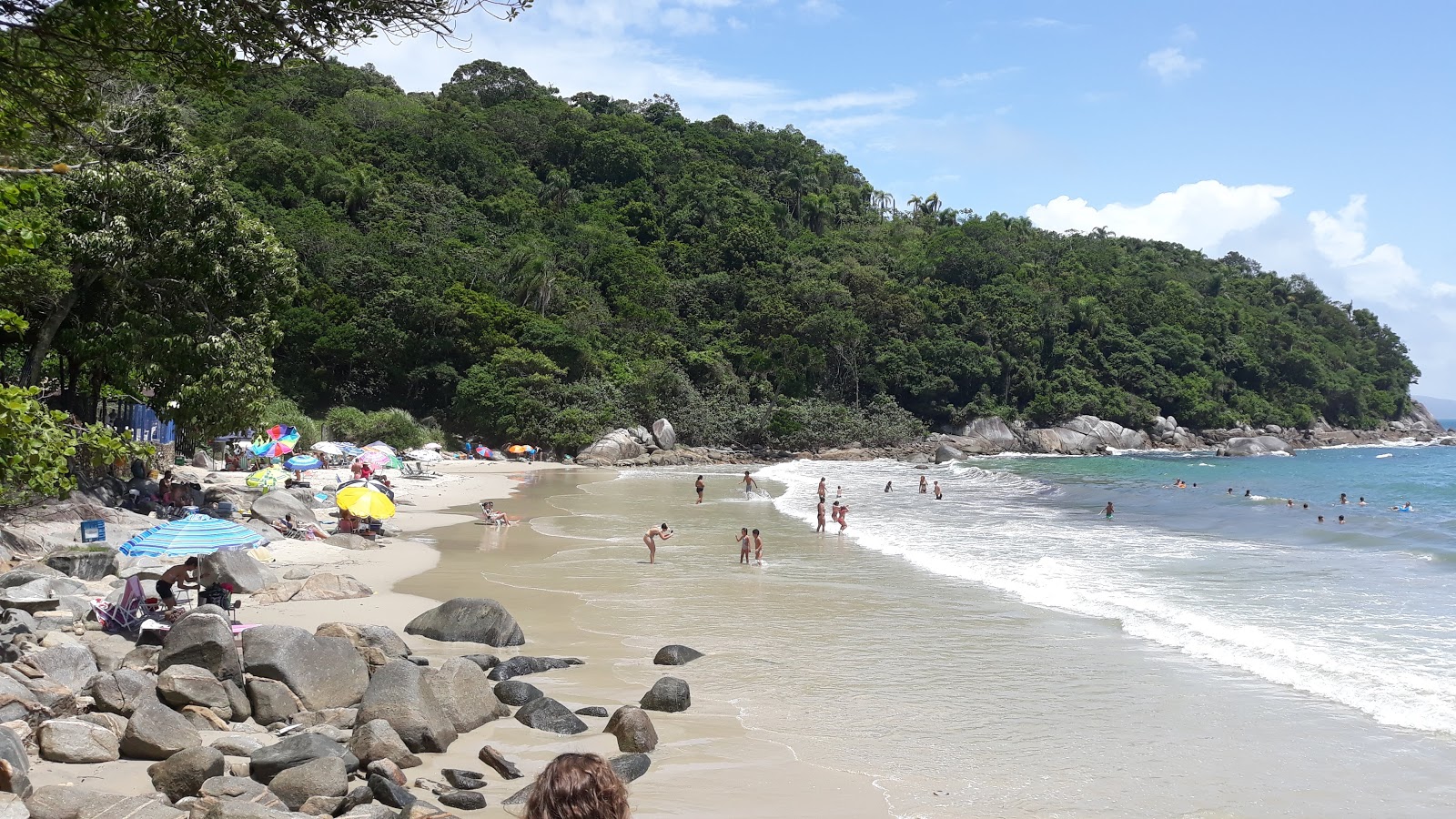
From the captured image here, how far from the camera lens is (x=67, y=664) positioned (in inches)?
297

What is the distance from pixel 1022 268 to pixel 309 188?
57.0 meters

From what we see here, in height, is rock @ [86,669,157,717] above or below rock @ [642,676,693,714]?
above

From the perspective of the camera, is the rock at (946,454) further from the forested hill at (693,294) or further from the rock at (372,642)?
the rock at (372,642)

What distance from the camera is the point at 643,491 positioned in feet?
112

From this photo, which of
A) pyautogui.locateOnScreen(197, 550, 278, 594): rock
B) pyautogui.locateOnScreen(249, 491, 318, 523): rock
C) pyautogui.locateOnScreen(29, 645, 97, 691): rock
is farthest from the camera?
pyautogui.locateOnScreen(249, 491, 318, 523): rock

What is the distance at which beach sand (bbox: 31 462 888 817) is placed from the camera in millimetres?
6727

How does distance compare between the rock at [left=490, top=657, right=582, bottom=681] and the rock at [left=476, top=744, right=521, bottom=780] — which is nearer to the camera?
the rock at [left=476, top=744, right=521, bottom=780]

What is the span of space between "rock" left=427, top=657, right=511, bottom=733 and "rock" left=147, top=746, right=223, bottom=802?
2.06 metres

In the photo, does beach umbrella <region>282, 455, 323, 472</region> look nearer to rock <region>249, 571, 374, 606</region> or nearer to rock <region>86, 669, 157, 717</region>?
rock <region>249, 571, 374, 606</region>

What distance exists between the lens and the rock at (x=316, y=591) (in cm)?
1212

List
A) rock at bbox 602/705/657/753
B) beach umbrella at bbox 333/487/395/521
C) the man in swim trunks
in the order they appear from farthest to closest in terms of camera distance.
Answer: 1. beach umbrella at bbox 333/487/395/521
2. the man in swim trunks
3. rock at bbox 602/705/657/753

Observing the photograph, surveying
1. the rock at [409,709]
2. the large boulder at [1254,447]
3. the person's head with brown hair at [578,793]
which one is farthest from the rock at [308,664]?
the large boulder at [1254,447]

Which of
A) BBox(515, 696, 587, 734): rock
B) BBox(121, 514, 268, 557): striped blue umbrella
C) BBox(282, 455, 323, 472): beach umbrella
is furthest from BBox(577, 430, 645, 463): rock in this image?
BBox(515, 696, 587, 734): rock

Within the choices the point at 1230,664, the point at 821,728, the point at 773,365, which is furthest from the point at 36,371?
the point at 773,365
